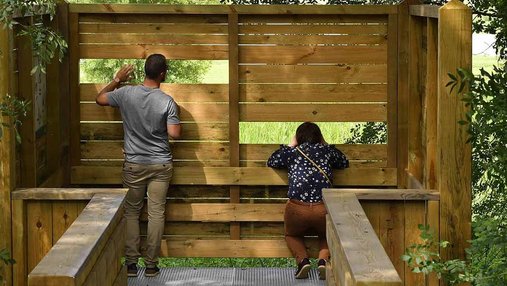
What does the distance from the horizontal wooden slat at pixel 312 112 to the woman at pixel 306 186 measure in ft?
1.07

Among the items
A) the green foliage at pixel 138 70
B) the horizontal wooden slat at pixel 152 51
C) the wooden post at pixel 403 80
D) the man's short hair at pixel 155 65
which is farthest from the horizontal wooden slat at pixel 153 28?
the green foliage at pixel 138 70

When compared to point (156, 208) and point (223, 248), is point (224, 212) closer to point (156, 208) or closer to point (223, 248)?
point (223, 248)

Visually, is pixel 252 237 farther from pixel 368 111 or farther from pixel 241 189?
pixel 368 111

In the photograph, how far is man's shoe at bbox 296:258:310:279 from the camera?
29.4 ft

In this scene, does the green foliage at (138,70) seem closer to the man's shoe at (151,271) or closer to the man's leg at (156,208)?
the man's leg at (156,208)

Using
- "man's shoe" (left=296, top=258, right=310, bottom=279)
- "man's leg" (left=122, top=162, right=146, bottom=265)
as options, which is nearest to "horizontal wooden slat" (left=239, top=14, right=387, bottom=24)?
"man's leg" (left=122, top=162, right=146, bottom=265)

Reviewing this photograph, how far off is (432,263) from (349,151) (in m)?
2.77

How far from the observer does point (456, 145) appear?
7.54m

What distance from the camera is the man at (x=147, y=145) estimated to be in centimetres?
905

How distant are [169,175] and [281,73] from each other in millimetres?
1122

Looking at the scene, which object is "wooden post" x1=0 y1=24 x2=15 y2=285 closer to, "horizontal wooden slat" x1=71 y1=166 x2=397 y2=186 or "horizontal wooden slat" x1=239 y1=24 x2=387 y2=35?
"horizontal wooden slat" x1=71 y1=166 x2=397 y2=186

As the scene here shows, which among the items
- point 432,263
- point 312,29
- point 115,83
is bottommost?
point 432,263

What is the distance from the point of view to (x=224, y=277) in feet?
30.1

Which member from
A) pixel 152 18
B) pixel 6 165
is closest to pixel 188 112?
pixel 152 18
